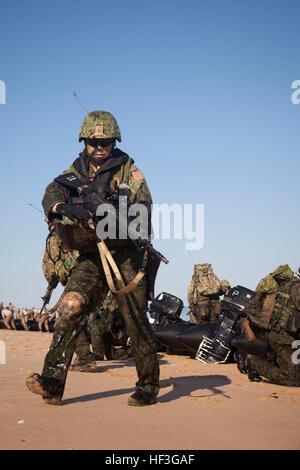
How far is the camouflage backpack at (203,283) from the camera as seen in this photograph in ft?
38.3

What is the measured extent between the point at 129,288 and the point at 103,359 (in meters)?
4.77

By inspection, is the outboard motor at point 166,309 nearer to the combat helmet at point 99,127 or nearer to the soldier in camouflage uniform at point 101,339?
the soldier in camouflage uniform at point 101,339

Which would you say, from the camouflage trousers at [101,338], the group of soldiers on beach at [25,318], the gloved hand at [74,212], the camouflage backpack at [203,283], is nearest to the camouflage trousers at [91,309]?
the gloved hand at [74,212]

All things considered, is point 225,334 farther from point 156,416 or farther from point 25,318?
point 25,318

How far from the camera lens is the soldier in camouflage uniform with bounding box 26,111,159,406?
4.27 m

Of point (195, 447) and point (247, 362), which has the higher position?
point (195, 447)

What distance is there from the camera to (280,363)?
6047 mm

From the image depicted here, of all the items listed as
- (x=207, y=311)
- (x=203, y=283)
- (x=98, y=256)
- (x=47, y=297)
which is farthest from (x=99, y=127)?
(x=207, y=311)

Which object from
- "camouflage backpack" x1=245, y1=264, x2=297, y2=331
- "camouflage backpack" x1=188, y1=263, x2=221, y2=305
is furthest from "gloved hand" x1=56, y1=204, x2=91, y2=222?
"camouflage backpack" x1=188, y1=263, x2=221, y2=305

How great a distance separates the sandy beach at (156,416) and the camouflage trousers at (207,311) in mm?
5267

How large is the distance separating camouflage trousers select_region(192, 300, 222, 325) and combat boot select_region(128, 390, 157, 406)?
733cm
